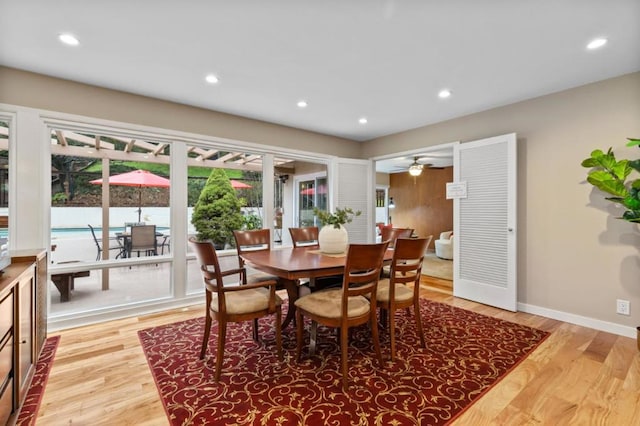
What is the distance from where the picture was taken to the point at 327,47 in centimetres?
242

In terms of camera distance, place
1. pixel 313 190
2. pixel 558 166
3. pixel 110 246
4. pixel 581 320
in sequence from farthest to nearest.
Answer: pixel 313 190 < pixel 110 246 < pixel 558 166 < pixel 581 320

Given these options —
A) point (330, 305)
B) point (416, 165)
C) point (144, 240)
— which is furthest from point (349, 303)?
point (416, 165)

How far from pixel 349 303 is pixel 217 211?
2.61 metres

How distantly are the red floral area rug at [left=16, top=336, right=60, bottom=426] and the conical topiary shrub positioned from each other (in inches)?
71.1

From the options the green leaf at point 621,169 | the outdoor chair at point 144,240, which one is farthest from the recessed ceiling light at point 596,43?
the outdoor chair at point 144,240

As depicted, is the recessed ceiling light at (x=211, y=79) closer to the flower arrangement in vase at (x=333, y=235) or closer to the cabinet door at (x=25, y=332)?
the flower arrangement in vase at (x=333, y=235)

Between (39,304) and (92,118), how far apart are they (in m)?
1.87

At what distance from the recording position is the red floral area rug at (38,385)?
5.61ft

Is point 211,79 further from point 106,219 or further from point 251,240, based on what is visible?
point 106,219

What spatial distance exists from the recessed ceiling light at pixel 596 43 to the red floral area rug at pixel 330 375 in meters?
2.56

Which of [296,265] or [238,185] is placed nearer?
[296,265]

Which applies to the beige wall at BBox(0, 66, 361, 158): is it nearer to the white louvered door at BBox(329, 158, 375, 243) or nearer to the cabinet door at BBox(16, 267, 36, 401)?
the white louvered door at BBox(329, 158, 375, 243)

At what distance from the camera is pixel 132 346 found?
2.63 metres

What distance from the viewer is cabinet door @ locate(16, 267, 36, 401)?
177cm
